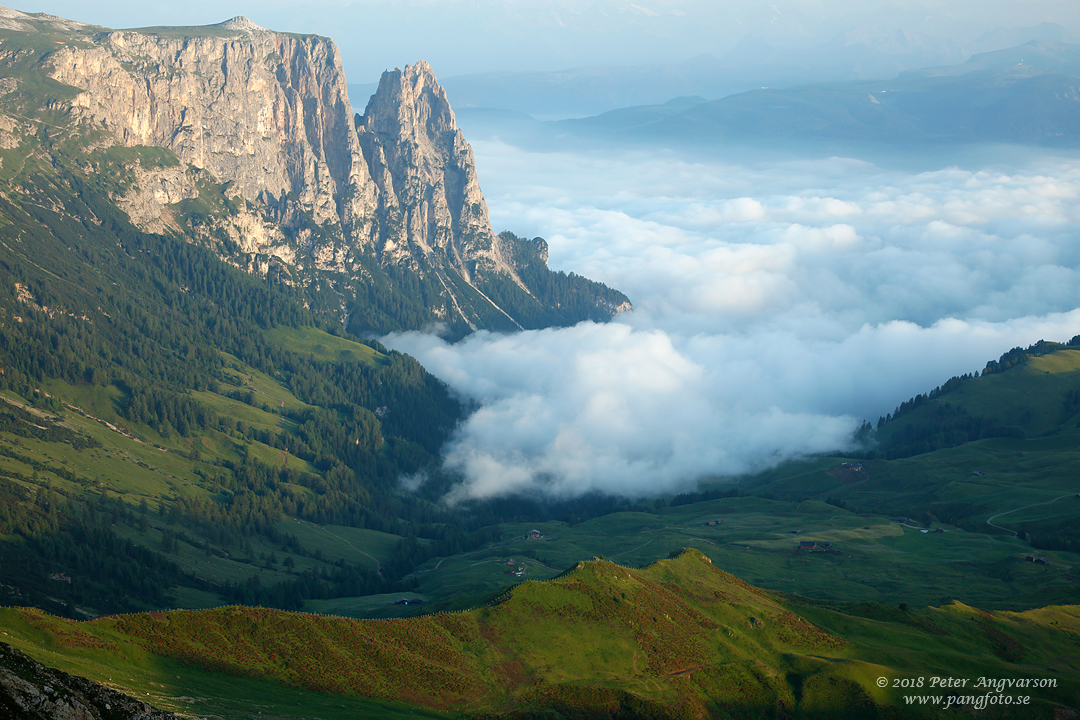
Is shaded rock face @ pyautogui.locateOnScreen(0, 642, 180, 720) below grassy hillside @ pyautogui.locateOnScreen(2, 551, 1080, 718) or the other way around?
the other way around

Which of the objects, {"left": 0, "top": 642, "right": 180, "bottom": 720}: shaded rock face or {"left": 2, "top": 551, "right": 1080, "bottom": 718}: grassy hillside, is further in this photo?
{"left": 2, "top": 551, "right": 1080, "bottom": 718}: grassy hillside

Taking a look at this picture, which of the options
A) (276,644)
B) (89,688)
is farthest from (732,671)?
(89,688)

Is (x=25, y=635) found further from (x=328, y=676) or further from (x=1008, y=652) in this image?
(x=1008, y=652)

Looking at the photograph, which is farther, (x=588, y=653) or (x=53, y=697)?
(x=588, y=653)

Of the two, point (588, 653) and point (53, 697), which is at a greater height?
point (53, 697)
